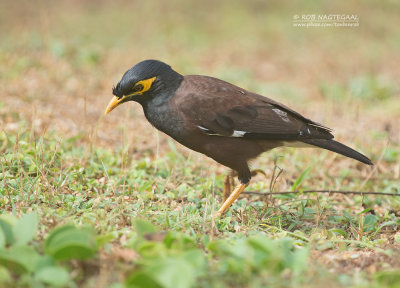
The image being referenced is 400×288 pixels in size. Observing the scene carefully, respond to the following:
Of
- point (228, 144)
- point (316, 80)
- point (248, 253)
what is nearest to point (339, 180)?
point (228, 144)

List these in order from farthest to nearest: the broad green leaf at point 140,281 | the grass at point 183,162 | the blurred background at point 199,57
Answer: the blurred background at point 199,57 → the grass at point 183,162 → the broad green leaf at point 140,281

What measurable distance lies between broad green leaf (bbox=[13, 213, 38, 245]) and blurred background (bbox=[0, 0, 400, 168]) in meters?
2.42

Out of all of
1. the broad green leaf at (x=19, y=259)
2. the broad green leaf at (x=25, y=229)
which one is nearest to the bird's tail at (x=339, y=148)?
the broad green leaf at (x=25, y=229)

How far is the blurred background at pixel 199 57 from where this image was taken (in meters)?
6.43

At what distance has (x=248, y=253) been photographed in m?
2.57

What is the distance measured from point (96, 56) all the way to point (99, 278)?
6.81 m

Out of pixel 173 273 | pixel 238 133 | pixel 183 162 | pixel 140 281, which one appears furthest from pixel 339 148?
pixel 140 281

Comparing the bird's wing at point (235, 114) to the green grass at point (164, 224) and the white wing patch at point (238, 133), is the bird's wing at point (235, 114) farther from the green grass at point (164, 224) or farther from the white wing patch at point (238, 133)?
the green grass at point (164, 224)

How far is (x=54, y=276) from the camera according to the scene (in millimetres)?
2322

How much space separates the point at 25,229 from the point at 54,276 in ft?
1.49

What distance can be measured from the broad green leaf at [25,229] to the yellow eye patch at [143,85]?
68.2 inches

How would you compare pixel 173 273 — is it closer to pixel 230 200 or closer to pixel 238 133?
pixel 230 200

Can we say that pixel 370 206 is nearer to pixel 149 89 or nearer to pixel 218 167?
pixel 218 167

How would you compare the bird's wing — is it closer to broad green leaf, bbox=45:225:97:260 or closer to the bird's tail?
the bird's tail
